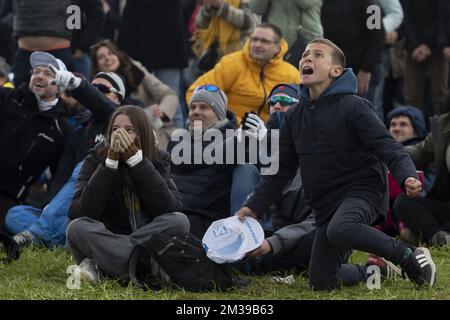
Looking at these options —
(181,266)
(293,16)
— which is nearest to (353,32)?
(293,16)

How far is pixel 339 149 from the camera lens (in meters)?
6.70

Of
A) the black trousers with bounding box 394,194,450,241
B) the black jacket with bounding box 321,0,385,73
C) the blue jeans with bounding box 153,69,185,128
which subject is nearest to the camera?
the black trousers with bounding box 394,194,450,241

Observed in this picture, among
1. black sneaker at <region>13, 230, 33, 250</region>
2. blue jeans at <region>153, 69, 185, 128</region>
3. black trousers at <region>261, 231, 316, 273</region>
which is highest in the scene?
blue jeans at <region>153, 69, 185, 128</region>

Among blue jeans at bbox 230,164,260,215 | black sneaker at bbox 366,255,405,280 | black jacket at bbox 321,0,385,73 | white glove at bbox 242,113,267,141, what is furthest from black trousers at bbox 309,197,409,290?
black jacket at bbox 321,0,385,73

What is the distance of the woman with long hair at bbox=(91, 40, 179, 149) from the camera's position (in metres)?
10.2

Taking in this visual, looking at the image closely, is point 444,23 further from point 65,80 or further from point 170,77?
point 65,80

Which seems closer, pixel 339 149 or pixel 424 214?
pixel 339 149

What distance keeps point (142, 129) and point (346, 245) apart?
1.49 m

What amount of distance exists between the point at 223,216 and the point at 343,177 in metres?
1.53

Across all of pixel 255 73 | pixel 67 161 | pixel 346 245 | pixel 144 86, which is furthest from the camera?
pixel 144 86

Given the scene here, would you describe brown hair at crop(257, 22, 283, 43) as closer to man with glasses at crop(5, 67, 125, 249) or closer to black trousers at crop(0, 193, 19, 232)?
man with glasses at crop(5, 67, 125, 249)

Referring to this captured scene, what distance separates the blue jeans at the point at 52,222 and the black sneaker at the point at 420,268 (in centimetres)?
272

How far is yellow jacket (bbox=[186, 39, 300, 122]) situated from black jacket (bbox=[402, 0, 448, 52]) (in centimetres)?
193

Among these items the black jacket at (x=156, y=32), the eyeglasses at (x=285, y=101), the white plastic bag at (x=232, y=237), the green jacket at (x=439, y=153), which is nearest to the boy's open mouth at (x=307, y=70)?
the white plastic bag at (x=232, y=237)
